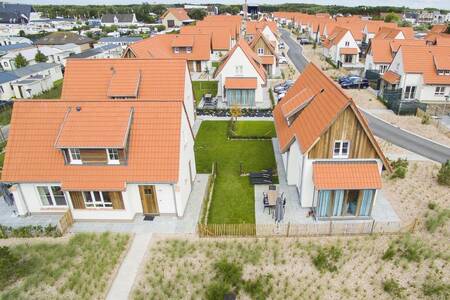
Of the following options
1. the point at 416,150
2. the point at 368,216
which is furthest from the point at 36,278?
the point at 416,150

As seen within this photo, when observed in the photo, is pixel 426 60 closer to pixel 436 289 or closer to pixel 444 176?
pixel 444 176

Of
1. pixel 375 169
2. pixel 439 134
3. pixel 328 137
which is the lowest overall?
pixel 439 134

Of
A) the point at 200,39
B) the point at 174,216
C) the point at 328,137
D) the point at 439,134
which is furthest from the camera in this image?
the point at 200,39

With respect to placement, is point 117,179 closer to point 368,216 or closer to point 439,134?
point 368,216

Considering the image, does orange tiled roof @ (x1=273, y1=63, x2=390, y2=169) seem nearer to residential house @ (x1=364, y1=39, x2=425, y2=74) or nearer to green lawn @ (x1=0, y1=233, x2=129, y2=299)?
green lawn @ (x1=0, y1=233, x2=129, y2=299)

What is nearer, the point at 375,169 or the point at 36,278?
the point at 36,278

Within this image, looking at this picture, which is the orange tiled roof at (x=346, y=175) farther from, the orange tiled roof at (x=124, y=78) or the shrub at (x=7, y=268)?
the shrub at (x=7, y=268)

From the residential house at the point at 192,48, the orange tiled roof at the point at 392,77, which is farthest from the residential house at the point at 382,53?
the residential house at the point at 192,48
